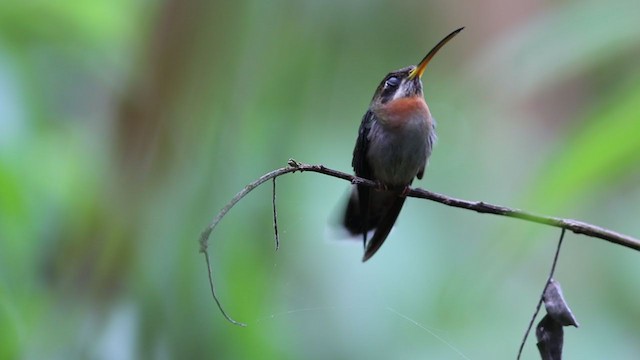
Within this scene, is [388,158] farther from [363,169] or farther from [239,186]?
[239,186]

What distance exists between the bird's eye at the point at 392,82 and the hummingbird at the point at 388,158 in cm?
9

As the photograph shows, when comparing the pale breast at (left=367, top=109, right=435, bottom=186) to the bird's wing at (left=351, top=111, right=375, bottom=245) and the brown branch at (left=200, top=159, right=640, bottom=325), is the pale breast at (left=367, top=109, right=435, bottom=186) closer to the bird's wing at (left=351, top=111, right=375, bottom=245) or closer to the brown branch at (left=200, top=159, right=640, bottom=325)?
the bird's wing at (left=351, top=111, right=375, bottom=245)

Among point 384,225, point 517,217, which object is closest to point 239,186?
point 384,225

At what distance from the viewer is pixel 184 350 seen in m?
1.67

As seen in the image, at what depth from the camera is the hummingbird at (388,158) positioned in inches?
88.1

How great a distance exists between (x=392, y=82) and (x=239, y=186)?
0.84 meters

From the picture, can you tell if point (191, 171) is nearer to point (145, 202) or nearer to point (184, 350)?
point (145, 202)

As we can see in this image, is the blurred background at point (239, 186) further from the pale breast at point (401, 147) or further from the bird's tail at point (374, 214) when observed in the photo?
the pale breast at point (401, 147)

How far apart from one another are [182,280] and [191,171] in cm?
29

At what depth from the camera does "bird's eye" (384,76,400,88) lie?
8.00ft

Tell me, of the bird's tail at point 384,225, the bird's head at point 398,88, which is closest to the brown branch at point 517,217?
the bird's tail at point 384,225

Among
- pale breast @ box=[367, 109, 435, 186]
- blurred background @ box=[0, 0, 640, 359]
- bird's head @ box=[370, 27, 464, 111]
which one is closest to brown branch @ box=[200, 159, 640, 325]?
blurred background @ box=[0, 0, 640, 359]

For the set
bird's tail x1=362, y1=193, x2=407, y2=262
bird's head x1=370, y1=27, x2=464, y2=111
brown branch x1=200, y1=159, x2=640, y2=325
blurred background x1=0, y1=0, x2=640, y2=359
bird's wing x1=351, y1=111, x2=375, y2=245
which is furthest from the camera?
bird's head x1=370, y1=27, x2=464, y2=111

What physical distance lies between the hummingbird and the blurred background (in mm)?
84
